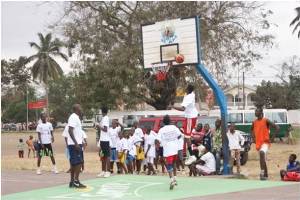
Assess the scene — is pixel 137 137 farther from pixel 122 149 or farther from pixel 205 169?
pixel 205 169

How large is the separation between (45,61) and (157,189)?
7442 centimetres

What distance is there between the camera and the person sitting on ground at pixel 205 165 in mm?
15727

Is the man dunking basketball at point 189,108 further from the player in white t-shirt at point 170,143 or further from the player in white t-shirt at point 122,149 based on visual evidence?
the player in white t-shirt at point 122,149

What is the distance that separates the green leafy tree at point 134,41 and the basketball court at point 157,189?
1824 centimetres

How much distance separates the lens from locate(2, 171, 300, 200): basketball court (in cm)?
1152

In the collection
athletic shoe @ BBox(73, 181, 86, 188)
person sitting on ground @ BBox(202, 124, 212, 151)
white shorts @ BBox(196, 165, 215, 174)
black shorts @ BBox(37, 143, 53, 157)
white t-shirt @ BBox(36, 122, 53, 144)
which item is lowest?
athletic shoe @ BBox(73, 181, 86, 188)

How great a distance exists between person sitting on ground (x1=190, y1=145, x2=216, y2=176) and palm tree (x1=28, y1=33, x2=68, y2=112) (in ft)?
228

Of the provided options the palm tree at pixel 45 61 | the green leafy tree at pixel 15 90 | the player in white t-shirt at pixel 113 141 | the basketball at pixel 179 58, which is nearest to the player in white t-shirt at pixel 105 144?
the player in white t-shirt at pixel 113 141

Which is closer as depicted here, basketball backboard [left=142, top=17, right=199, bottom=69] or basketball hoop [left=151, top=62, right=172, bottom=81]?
basketball backboard [left=142, top=17, right=199, bottom=69]

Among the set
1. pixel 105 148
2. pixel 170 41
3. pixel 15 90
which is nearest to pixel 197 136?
pixel 170 41

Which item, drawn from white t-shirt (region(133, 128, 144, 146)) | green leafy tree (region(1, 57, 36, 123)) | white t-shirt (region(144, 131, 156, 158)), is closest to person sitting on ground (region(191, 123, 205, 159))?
white t-shirt (region(144, 131, 156, 158))

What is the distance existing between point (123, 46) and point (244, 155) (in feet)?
46.3

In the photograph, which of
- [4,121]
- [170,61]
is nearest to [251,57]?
[170,61]

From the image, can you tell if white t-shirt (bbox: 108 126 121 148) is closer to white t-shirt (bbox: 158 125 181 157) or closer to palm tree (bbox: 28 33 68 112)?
white t-shirt (bbox: 158 125 181 157)
